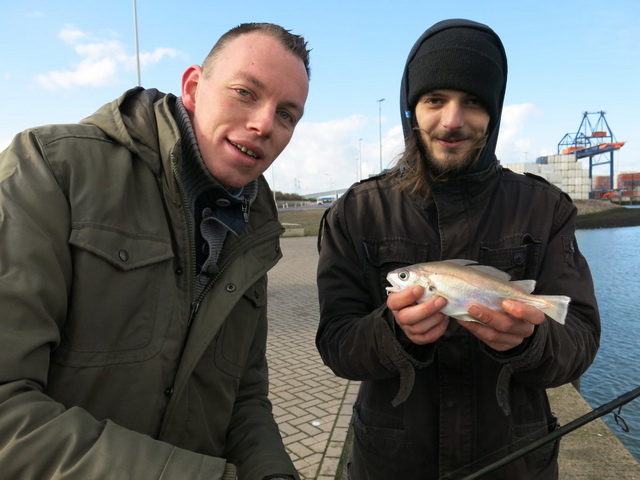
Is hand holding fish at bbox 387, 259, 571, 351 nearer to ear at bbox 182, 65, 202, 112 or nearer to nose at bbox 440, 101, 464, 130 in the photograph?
nose at bbox 440, 101, 464, 130

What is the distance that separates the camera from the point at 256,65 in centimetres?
184

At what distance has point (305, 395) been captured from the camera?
580cm

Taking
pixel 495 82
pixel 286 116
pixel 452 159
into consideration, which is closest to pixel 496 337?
pixel 452 159

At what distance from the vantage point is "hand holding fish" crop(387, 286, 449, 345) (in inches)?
65.1

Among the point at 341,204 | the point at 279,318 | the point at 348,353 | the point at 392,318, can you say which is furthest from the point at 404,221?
the point at 279,318

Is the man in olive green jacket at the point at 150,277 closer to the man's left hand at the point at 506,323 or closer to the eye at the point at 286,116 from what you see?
the eye at the point at 286,116

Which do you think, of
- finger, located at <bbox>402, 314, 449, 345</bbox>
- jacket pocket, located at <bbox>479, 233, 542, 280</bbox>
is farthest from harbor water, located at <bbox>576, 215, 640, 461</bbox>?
finger, located at <bbox>402, 314, 449, 345</bbox>

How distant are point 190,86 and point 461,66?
1159 millimetres

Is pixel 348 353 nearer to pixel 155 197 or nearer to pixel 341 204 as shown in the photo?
pixel 341 204

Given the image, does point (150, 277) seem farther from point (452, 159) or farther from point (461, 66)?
point (461, 66)

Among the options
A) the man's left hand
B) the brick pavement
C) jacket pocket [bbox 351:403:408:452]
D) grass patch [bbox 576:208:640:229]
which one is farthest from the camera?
grass patch [bbox 576:208:640:229]

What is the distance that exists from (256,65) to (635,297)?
48.0 ft

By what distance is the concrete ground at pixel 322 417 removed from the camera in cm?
360

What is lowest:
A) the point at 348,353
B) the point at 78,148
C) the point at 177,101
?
the point at 348,353
